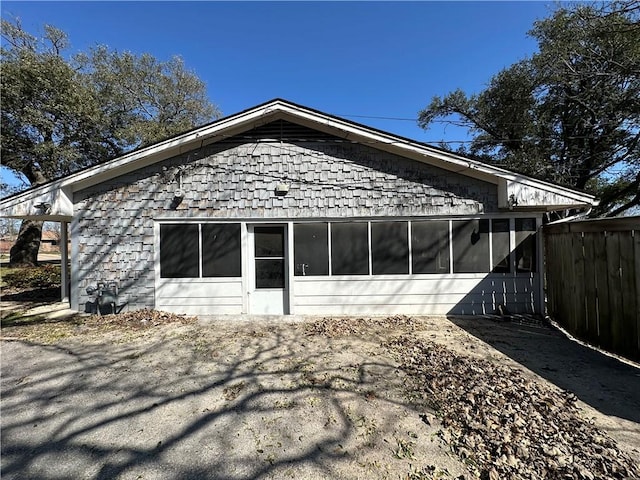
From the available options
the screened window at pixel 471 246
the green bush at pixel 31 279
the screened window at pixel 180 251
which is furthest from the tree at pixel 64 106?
the screened window at pixel 471 246

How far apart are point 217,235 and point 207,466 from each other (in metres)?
4.99

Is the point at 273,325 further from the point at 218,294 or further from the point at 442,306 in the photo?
the point at 442,306

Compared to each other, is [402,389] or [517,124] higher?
[517,124]

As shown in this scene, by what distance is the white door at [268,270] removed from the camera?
6.81 m

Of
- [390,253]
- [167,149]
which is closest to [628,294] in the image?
[390,253]

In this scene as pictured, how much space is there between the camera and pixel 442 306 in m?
6.78

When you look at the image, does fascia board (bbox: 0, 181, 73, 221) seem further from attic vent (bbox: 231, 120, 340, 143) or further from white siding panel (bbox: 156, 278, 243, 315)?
attic vent (bbox: 231, 120, 340, 143)

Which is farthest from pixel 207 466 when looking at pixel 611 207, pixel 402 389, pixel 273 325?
pixel 611 207

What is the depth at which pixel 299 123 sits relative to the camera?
684 centimetres

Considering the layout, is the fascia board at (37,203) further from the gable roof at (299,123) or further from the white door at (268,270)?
the white door at (268,270)

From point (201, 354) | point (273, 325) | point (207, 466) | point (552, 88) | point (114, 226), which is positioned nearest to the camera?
point (207, 466)

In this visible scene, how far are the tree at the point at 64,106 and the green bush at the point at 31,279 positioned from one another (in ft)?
14.0

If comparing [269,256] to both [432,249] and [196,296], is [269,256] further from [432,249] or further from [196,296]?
[432,249]

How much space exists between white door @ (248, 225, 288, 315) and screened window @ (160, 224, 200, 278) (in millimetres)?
1229
